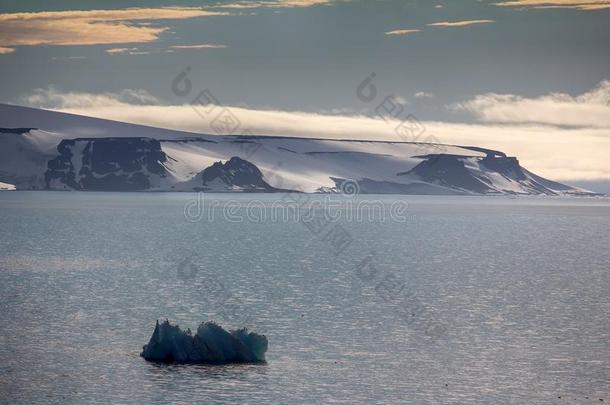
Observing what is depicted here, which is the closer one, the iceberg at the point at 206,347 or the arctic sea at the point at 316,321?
the arctic sea at the point at 316,321

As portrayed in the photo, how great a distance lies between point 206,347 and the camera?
147 ft

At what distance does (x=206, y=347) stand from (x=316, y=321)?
40.7ft

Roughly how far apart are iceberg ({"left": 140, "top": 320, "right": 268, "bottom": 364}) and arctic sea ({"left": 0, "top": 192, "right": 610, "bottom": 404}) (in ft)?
2.77

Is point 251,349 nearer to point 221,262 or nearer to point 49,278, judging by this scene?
point 49,278

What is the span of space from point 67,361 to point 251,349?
7.52 meters

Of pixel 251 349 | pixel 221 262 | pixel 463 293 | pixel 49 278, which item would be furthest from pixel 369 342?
pixel 221 262

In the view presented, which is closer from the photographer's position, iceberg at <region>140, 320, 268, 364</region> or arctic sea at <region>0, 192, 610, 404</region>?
arctic sea at <region>0, 192, 610, 404</region>

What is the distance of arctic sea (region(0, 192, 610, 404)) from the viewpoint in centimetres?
4034

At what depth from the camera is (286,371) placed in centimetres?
4297

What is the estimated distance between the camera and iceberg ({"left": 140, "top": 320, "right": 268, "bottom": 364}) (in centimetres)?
4453

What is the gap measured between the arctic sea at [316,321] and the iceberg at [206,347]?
2.77 feet

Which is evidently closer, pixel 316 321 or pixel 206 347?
pixel 206 347

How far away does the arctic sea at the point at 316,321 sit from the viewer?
40344mm

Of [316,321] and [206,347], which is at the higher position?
[316,321]
